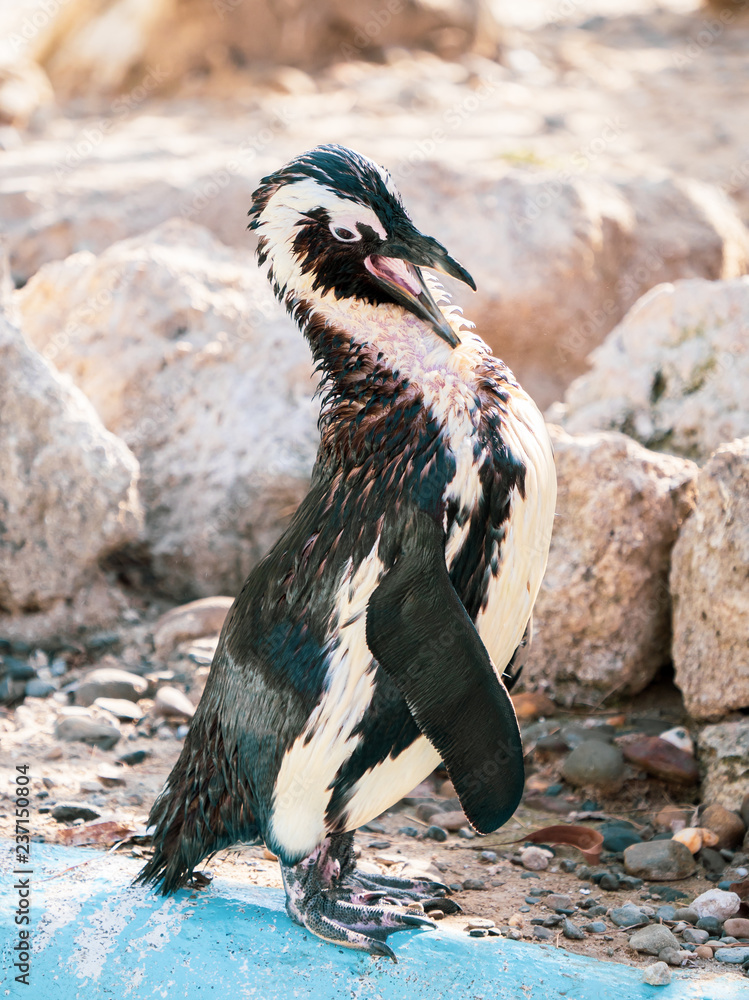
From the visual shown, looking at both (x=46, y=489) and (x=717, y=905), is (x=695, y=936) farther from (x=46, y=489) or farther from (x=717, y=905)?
(x=46, y=489)

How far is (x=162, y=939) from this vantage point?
7.38 ft

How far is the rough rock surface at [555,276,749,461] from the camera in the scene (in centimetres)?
406

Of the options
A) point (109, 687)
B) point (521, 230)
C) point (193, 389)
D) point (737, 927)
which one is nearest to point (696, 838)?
point (737, 927)

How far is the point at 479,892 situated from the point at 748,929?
67 cm

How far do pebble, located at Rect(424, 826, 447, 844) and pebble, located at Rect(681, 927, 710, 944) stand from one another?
0.88 m

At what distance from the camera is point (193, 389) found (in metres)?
5.11

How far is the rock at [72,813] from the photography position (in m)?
3.05

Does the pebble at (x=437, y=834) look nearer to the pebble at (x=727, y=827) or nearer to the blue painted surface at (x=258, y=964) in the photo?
the pebble at (x=727, y=827)

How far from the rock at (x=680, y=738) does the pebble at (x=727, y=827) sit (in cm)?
33

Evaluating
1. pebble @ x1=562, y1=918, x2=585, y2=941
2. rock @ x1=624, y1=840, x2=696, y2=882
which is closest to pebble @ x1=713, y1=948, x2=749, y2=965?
pebble @ x1=562, y1=918, x2=585, y2=941

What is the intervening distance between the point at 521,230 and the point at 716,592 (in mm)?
3220

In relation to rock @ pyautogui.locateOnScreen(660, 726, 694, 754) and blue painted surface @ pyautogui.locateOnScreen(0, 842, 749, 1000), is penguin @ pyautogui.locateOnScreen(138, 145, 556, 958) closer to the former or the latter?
blue painted surface @ pyautogui.locateOnScreen(0, 842, 749, 1000)

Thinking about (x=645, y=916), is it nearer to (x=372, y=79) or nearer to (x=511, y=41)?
(x=372, y=79)

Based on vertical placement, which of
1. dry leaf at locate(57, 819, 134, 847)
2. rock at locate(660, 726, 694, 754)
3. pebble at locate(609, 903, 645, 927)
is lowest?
dry leaf at locate(57, 819, 134, 847)
